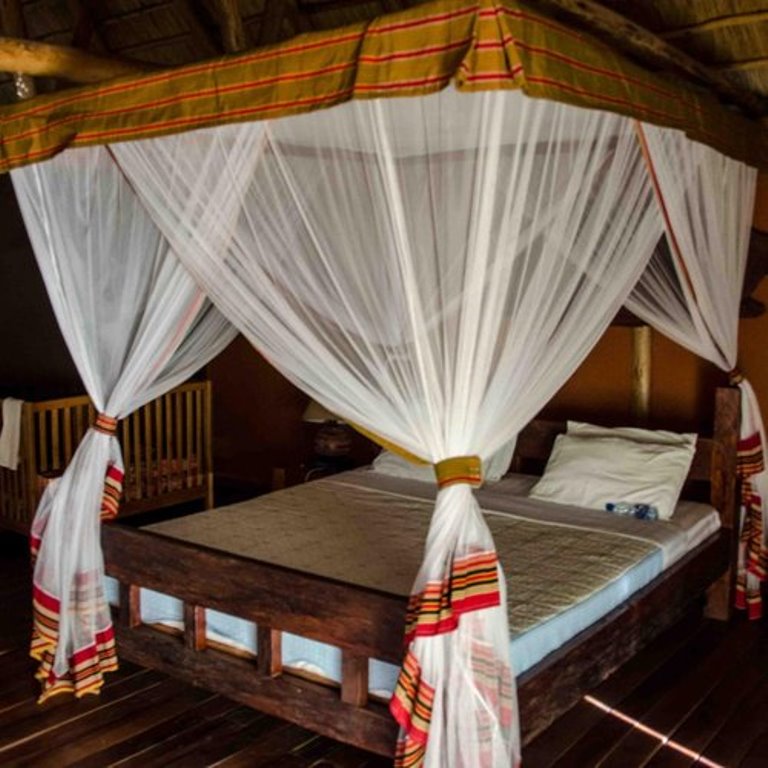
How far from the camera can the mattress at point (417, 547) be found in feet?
9.08

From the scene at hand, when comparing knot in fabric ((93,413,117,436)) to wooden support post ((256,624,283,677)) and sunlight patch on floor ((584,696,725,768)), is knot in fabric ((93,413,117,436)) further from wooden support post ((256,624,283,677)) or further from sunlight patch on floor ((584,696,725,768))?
sunlight patch on floor ((584,696,725,768))

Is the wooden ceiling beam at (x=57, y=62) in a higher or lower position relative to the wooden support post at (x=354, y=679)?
higher

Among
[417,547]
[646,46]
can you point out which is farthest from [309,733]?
[646,46]

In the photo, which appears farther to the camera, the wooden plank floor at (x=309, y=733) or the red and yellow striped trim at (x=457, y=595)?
the wooden plank floor at (x=309, y=733)

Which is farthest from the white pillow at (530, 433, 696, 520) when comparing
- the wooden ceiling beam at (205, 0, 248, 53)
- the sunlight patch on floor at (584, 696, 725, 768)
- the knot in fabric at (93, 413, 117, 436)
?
the wooden ceiling beam at (205, 0, 248, 53)

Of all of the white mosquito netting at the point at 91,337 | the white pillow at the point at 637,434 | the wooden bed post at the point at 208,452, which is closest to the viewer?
the white mosquito netting at the point at 91,337

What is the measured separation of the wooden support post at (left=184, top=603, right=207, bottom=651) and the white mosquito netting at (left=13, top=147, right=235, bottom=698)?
0.36 meters

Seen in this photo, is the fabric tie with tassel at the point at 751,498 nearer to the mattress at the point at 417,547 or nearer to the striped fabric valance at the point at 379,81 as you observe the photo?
the mattress at the point at 417,547

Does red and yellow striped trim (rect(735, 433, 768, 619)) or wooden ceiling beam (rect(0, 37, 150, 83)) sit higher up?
wooden ceiling beam (rect(0, 37, 150, 83))

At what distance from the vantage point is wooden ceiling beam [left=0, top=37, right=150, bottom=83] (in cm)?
317

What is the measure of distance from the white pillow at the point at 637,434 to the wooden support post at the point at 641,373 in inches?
5.9

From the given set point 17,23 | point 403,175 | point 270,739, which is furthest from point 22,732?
point 17,23

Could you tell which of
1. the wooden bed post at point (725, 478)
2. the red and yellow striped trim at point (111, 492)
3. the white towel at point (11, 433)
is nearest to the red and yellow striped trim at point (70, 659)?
the red and yellow striped trim at point (111, 492)

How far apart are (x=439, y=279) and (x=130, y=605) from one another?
5.82 ft
